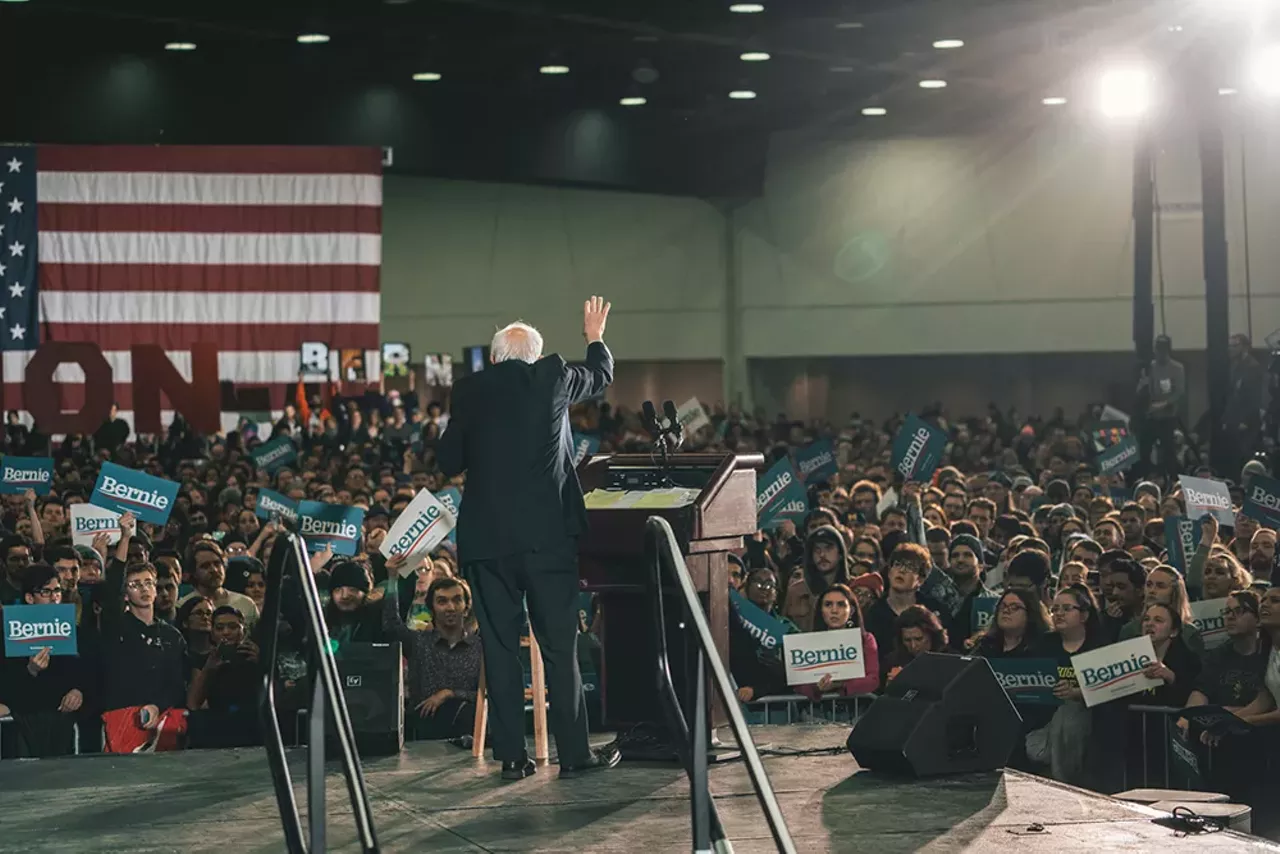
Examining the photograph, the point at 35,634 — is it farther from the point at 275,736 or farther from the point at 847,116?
the point at 847,116

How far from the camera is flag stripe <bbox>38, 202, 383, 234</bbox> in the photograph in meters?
28.6

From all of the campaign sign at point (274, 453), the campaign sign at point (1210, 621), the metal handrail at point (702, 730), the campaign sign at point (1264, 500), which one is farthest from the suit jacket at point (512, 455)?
the campaign sign at point (274, 453)

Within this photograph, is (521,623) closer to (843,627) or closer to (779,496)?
(843,627)

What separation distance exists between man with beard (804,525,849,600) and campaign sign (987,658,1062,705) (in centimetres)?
192

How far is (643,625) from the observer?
8.15 m

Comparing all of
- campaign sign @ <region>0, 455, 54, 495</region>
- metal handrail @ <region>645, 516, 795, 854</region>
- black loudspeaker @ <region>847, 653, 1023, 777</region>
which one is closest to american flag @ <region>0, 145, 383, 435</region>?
campaign sign @ <region>0, 455, 54, 495</region>

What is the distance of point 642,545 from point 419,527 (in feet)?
17.6

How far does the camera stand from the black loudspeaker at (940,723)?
7.84 metres

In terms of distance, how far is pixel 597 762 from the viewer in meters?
8.09

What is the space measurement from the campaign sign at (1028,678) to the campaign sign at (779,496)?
553 centimetres

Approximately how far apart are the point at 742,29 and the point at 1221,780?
1874 centimetres

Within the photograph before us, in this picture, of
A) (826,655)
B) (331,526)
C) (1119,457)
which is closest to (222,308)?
(1119,457)

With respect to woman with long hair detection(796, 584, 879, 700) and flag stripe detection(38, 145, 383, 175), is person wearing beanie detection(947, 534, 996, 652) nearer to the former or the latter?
woman with long hair detection(796, 584, 879, 700)

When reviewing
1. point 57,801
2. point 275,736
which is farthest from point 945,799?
point 57,801
